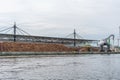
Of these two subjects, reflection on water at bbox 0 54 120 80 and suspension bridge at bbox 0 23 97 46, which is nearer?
reflection on water at bbox 0 54 120 80

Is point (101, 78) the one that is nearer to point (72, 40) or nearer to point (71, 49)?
point (71, 49)

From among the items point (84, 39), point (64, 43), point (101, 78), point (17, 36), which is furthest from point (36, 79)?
point (84, 39)

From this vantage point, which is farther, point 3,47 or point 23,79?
point 3,47

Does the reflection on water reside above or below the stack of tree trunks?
above

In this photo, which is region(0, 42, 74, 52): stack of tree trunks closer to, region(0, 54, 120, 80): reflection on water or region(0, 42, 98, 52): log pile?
region(0, 42, 98, 52): log pile

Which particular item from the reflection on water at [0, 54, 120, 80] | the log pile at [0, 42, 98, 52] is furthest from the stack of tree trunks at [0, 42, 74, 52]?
the reflection on water at [0, 54, 120, 80]

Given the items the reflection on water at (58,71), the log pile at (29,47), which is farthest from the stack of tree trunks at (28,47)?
the reflection on water at (58,71)

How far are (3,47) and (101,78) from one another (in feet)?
329

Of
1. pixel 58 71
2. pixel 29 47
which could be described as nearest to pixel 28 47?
pixel 29 47

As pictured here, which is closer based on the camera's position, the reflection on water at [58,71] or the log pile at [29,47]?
the reflection on water at [58,71]

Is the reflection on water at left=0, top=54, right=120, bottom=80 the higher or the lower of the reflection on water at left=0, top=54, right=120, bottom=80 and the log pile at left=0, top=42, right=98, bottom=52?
the higher

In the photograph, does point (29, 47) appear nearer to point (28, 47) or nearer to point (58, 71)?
point (28, 47)

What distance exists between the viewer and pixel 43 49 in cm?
15188

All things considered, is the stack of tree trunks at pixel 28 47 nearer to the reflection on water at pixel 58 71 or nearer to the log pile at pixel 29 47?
the log pile at pixel 29 47
